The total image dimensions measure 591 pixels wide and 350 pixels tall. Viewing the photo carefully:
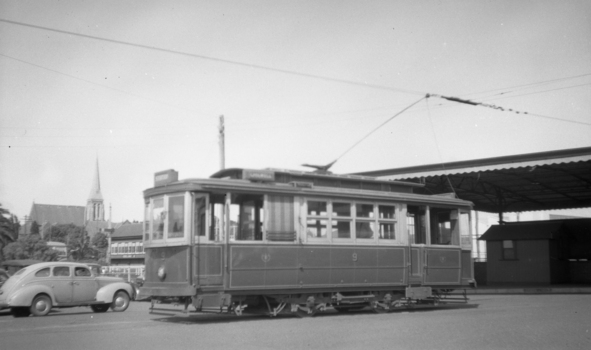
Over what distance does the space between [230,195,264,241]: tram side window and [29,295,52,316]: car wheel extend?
728 centimetres

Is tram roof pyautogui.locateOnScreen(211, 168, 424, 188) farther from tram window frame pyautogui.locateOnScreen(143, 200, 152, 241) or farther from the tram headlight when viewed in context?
the tram headlight

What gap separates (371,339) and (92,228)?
5535 inches

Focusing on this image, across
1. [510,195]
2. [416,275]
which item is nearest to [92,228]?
[510,195]

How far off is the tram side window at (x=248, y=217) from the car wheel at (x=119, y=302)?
23.8 ft

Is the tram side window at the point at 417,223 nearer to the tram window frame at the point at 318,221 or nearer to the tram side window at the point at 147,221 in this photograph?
the tram window frame at the point at 318,221

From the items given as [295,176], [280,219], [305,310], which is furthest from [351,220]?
[305,310]

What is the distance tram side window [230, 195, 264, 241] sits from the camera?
45.3 ft

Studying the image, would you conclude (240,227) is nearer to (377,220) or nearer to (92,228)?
(377,220)

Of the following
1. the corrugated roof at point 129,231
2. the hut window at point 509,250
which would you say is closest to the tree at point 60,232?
the corrugated roof at point 129,231

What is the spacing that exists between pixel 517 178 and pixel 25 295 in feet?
68.2

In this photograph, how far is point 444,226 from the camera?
692 inches

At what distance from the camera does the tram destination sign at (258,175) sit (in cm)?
1398

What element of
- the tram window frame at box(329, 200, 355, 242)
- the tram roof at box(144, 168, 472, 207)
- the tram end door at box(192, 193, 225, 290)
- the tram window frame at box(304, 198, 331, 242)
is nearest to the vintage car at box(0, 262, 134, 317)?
the tram roof at box(144, 168, 472, 207)

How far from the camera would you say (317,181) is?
15.1 m
